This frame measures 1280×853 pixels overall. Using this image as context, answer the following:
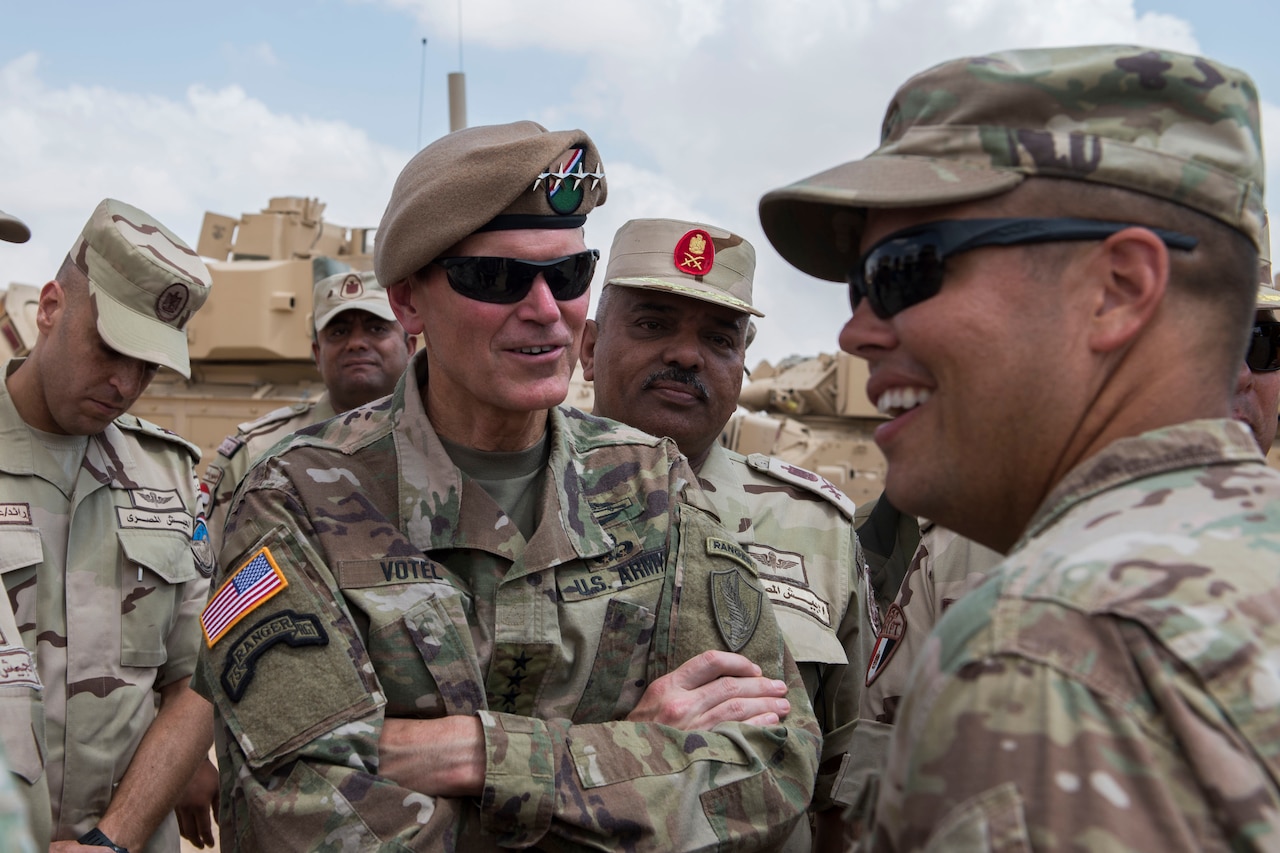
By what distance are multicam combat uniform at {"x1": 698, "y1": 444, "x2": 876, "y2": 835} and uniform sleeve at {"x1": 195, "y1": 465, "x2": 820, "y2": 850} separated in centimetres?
72

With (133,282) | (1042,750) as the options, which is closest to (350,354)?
(133,282)

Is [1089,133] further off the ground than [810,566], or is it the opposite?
[1089,133]

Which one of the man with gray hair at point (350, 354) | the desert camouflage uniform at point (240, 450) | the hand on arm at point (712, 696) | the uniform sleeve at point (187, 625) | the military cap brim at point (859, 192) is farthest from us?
the man with gray hair at point (350, 354)

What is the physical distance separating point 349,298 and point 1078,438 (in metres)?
4.93

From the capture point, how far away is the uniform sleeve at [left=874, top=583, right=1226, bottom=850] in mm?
1004

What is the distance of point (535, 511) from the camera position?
8.34 ft

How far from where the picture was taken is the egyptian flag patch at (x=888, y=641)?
2.79 metres

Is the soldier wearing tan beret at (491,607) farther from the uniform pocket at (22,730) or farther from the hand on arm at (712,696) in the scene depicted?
the uniform pocket at (22,730)

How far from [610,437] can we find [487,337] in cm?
49

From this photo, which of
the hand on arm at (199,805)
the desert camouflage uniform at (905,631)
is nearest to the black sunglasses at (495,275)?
the desert camouflage uniform at (905,631)

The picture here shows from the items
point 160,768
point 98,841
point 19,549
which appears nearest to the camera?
point 98,841

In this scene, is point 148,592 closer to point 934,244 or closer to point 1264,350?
point 934,244

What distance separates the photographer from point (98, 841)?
305 cm

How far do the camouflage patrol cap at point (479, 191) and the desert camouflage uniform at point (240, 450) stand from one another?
2.67 meters
